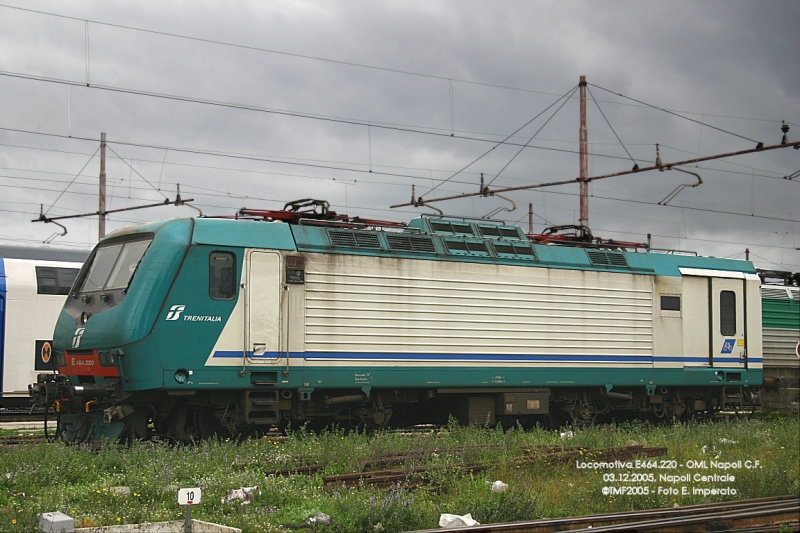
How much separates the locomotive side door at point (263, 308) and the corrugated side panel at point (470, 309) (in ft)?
1.86

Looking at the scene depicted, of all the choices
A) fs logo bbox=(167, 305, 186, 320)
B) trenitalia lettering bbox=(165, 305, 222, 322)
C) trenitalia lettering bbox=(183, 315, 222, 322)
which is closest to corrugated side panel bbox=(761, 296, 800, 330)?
trenitalia lettering bbox=(183, 315, 222, 322)

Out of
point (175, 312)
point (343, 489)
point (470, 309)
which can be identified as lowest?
point (343, 489)

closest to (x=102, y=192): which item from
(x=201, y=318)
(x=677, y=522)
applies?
(x=201, y=318)

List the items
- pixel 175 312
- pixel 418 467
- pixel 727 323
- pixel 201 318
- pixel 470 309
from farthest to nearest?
1. pixel 727 323
2. pixel 470 309
3. pixel 201 318
4. pixel 175 312
5. pixel 418 467

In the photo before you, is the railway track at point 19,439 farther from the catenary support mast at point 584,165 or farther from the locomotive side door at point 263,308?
the catenary support mast at point 584,165

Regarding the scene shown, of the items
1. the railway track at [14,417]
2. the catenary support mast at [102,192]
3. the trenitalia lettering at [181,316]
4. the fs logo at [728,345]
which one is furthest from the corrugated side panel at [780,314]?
the catenary support mast at [102,192]

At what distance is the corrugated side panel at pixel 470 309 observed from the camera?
1421 cm

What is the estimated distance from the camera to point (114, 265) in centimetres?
1359

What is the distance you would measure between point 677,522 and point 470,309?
794 centimetres

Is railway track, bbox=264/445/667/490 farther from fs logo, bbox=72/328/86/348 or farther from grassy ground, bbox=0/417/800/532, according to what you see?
fs logo, bbox=72/328/86/348

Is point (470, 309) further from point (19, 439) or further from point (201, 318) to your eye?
point (19, 439)

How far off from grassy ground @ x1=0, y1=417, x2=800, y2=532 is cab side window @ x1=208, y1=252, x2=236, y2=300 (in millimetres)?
2253

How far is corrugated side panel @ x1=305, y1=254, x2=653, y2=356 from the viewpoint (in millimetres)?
14211

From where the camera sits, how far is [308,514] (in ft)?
28.6
